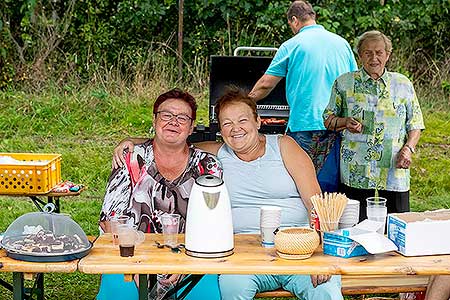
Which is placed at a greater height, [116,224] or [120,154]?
[120,154]

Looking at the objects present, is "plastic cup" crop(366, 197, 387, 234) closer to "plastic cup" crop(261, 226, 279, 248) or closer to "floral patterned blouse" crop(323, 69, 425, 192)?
"plastic cup" crop(261, 226, 279, 248)

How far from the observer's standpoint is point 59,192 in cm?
417

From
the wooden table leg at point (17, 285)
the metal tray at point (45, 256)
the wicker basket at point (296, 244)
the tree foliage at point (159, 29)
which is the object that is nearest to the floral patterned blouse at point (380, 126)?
the wicker basket at point (296, 244)

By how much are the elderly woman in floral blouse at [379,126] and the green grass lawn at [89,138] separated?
1.92m

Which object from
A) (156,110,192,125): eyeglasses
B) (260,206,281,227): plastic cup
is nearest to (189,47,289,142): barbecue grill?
(156,110,192,125): eyeglasses

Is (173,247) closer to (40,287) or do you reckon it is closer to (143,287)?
(143,287)

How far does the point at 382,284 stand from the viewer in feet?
12.1

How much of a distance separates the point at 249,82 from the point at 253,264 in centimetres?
286

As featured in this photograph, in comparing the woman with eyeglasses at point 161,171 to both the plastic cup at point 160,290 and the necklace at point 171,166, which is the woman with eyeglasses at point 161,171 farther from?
the plastic cup at point 160,290

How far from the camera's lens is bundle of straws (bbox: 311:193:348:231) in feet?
9.79

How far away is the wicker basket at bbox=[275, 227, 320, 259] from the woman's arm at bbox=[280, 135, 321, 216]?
63 centimetres

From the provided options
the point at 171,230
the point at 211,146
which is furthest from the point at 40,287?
the point at 171,230

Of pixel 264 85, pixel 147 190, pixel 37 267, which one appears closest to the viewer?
pixel 37 267

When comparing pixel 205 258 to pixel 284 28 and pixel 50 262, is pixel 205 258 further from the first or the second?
pixel 284 28
